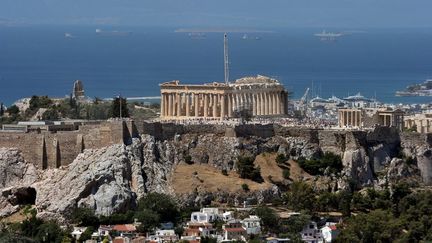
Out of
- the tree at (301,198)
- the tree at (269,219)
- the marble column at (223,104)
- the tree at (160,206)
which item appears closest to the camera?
the tree at (269,219)

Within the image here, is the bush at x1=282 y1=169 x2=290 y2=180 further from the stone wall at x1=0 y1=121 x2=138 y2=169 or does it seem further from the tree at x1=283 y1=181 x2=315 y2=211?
the stone wall at x1=0 y1=121 x2=138 y2=169

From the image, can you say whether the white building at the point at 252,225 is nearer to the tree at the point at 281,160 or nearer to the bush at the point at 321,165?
the tree at the point at 281,160

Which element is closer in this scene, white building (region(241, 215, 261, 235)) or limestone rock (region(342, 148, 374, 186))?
white building (region(241, 215, 261, 235))

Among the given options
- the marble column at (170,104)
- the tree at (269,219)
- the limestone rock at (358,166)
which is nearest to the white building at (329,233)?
the tree at (269,219)

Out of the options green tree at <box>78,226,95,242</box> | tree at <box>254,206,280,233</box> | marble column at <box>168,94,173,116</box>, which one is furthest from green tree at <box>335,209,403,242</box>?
marble column at <box>168,94,173,116</box>

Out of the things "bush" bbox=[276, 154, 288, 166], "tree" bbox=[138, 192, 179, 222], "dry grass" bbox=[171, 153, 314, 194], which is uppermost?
"bush" bbox=[276, 154, 288, 166]

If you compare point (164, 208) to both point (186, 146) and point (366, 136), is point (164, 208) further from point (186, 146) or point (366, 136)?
point (366, 136)
